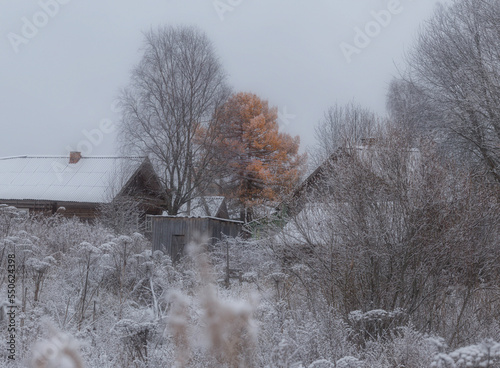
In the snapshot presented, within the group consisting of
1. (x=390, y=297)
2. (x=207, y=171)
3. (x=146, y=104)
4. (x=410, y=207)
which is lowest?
(x=390, y=297)

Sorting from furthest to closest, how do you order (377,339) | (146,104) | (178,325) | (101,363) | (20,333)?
(146,104)
(20,333)
(377,339)
(101,363)
(178,325)

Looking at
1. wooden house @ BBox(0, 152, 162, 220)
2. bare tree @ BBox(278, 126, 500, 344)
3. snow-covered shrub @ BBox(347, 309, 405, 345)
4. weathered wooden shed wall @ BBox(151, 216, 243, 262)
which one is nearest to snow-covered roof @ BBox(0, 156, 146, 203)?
wooden house @ BBox(0, 152, 162, 220)

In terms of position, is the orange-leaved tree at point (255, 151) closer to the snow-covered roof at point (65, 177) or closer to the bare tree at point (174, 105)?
the bare tree at point (174, 105)

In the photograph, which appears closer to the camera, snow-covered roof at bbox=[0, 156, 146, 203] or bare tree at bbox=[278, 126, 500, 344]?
bare tree at bbox=[278, 126, 500, 344]

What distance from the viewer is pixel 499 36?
1586 cm

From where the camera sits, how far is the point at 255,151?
30.2 metres

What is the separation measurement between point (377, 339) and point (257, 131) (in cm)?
2456

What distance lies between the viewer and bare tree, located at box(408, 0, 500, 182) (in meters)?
14.9

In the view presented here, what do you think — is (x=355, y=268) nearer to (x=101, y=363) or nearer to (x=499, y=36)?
(x=101, y=363)

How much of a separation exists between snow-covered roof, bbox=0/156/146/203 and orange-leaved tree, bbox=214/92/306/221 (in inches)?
228

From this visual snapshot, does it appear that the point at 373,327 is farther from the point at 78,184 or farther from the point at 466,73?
the point at 78,184

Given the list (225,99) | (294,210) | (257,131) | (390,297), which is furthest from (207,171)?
(390,297)

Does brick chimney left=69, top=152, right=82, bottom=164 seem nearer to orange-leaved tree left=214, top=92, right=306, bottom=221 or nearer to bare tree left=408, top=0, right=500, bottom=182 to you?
orange-leaved tree left=214, top=92, right=306, bottom=221

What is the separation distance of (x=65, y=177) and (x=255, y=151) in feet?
34.4
